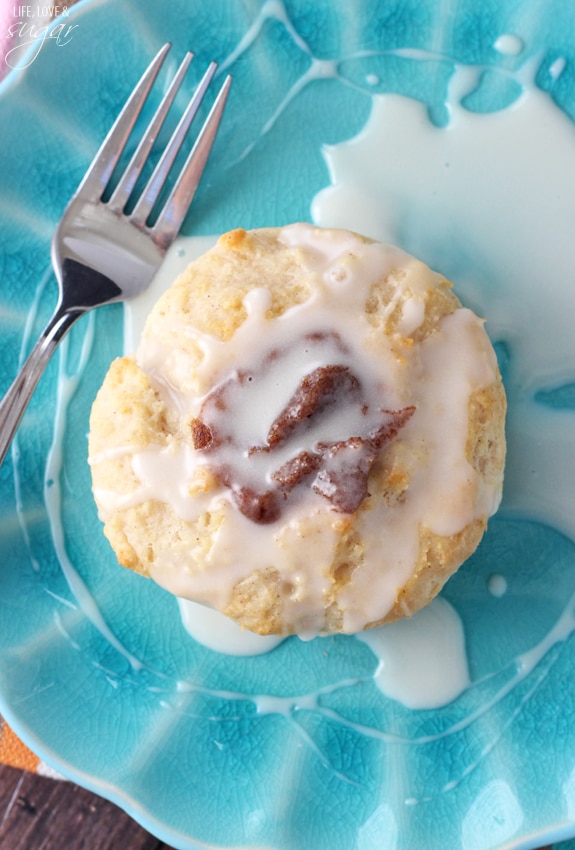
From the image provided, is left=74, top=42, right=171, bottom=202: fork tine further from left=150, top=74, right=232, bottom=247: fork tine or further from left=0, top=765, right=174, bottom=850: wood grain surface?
left=0, top=765, right=174, bottom=850: wood grain surface

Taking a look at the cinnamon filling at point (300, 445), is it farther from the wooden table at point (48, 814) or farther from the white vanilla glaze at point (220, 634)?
the wooden table at point (48, 814)

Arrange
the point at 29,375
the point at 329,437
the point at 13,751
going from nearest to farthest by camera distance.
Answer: the point at 329,437 → the point at 29,375 → the point at 13,751

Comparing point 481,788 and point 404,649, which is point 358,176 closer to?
point 404,649

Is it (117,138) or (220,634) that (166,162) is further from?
(220,634)

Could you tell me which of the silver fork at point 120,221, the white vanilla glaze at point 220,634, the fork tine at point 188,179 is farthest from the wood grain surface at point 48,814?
the fork tine at point 188,179

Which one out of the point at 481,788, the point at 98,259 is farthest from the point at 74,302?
the point at 481,788

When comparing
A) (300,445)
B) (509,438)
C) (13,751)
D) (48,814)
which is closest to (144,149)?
(300,445)

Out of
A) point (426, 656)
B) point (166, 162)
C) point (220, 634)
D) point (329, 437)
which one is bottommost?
point (426, 656)
